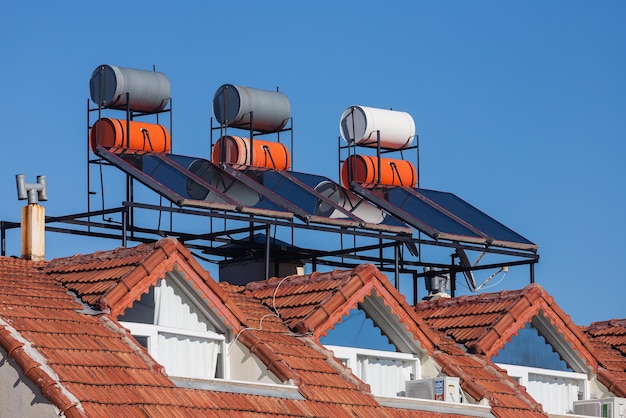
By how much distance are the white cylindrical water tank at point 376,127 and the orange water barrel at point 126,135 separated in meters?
5.89

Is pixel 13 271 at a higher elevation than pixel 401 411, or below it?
higher

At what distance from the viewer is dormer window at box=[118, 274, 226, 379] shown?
25.0 meters

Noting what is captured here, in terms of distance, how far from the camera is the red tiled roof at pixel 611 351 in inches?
1267

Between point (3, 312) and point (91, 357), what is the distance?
1488 mm

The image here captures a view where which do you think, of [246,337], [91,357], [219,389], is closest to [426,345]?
[246,337]

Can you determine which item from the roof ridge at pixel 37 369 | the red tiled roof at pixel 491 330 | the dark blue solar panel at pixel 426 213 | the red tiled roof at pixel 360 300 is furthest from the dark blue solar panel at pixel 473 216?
the roof ridge at pixel 37 369

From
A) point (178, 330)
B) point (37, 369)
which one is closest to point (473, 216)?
point (178, 330)

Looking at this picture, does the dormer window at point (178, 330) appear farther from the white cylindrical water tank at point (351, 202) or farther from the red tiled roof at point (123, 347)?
the white cylindrical water tank at point (351, 202)

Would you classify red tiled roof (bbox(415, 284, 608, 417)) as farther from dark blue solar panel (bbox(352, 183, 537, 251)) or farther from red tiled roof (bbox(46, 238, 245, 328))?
red tiled roof (bbox(46, 238, 245, 328))

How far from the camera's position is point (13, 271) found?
1030 inches

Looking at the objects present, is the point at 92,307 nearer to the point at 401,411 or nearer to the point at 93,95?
the point at 401,411

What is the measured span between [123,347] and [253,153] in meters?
15.5

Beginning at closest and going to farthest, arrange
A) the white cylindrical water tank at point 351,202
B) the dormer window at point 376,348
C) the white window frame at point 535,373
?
1. the dormer window at point 376,348
2. the white window frame at point 535,373
3. the white cylindrical water tank at point 351,202

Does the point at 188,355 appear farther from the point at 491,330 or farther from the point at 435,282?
the point at 435,282
